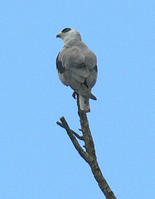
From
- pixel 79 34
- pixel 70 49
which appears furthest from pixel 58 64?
pixel 79 34

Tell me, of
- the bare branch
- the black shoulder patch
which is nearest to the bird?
the black shoulder patch

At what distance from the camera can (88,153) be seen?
30.6 feet

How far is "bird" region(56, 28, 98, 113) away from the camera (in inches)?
419

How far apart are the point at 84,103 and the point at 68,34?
2.97m

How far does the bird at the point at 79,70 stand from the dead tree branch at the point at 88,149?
63 cm

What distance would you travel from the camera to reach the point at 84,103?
1034cm

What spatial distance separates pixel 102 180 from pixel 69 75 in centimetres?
293

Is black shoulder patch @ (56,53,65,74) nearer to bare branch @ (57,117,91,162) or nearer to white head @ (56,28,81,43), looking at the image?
white head @ (56,28,81,43)

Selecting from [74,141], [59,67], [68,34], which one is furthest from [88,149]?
[68,34]

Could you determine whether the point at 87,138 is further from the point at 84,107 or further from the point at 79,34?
the point at 79,34

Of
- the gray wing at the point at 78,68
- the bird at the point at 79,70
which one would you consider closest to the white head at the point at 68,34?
the bird at the point at 79,70

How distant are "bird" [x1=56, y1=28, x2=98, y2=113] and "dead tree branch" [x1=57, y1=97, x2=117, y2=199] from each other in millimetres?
629

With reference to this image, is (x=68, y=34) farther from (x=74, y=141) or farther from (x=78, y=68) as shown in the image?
(x=74, y=141)

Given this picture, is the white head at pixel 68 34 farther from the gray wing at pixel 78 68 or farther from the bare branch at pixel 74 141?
the bare branch at pixel 74 141
